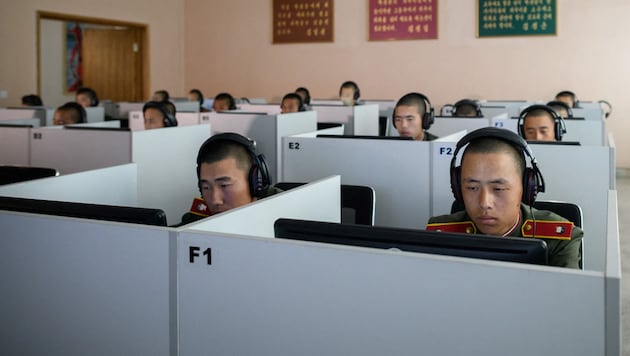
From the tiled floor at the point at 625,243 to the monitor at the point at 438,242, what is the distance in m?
0.45

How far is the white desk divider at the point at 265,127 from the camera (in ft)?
16.5

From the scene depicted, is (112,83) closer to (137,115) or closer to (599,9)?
(137,115)

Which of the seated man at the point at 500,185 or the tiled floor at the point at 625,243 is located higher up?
the seated man at the point at 500,185

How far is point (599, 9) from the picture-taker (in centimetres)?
868

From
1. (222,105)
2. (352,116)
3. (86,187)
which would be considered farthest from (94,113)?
(86,187)

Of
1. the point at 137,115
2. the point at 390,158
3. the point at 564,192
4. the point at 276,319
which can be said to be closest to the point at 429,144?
the point at 390,158

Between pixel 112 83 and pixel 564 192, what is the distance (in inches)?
356

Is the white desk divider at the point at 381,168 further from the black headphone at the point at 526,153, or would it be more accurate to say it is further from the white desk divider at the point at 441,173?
the black headphone at the point at 526,153

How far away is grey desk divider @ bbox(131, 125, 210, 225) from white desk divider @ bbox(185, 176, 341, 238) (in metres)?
2.02

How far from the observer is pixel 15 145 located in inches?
156

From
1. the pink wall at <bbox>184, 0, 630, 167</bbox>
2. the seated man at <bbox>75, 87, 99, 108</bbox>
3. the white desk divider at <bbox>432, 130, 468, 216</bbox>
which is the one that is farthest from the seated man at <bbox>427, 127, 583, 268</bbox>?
the pink wall at <bbox>184, 0, 630, 167</bbox>

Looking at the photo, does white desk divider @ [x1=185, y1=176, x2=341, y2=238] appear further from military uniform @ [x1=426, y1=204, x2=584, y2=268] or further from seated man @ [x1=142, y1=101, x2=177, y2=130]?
seated man @ [x1=142, y1=101, x2=177, y2=130]

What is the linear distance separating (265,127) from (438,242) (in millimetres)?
4009

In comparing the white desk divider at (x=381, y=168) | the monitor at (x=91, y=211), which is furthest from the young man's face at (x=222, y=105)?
the monitor at (x=91, y=211)
